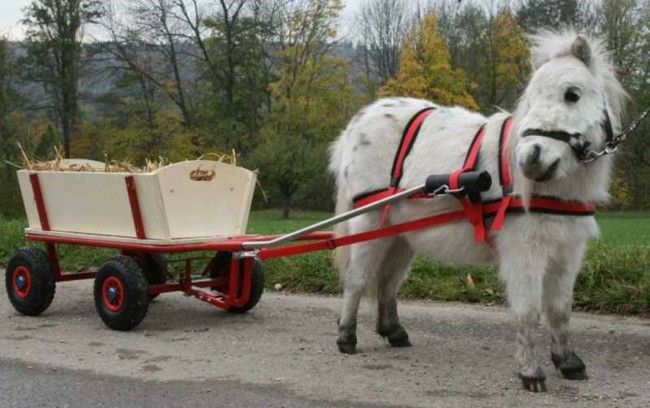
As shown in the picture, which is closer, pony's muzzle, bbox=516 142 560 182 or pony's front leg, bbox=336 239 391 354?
pony's muzzle, bbox=516 142 560 182

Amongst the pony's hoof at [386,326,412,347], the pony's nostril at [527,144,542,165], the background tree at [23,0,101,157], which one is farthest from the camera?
the background tree at [23,0,101,157]

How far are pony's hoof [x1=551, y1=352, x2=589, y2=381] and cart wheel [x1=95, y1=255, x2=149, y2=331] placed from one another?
363 cm

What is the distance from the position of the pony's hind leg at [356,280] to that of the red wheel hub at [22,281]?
11.4 feet

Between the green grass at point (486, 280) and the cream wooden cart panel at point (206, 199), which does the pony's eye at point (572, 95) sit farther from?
the cream wooden cart panel at point (206, 199)

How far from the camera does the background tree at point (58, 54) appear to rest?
1939 inches

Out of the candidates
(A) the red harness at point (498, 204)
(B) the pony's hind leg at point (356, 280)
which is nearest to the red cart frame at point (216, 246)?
(B) the pony's hind leg at point (356, 280)

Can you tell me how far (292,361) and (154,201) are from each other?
214cm

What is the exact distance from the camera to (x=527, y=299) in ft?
16.4

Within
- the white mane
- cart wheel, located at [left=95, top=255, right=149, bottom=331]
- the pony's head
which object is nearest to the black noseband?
the pony's head

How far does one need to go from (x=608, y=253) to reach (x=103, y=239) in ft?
17.5

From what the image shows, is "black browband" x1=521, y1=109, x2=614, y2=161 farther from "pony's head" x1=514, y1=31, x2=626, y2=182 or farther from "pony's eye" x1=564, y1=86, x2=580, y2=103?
"pony's eye" x1=564, y1=86, x2=580, y2=103

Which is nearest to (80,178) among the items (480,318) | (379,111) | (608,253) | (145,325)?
A: (145,325)

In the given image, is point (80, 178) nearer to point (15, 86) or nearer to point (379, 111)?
point (379, 111)

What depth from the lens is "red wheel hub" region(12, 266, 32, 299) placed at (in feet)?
26.1
